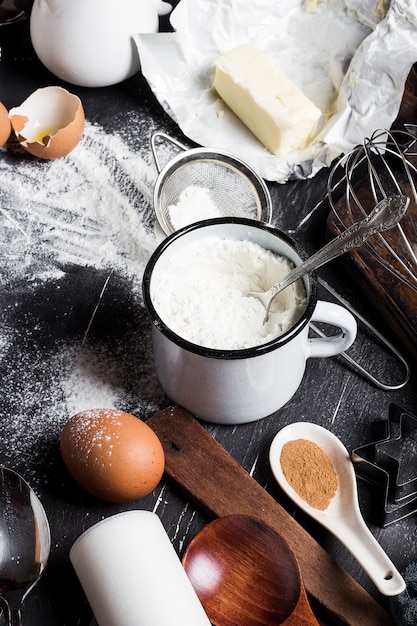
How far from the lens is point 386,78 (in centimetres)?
131

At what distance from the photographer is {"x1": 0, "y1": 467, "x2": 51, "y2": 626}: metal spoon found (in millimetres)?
858

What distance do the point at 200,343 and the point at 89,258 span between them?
304 millimetres

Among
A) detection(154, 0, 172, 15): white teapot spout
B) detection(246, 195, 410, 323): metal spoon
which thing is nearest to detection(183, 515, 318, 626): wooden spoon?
detection(246, 195, 410, 323): metal spoon

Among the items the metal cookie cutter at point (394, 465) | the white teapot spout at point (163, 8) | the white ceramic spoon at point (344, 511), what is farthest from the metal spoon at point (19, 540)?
the white teapot spout at point (163, 8)

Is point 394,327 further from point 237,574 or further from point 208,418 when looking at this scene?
point 237,574

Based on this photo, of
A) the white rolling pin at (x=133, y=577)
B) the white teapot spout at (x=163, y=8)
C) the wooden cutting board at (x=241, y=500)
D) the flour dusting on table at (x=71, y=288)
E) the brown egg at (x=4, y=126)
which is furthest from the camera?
the white teapot spout at (x=163, y=8)

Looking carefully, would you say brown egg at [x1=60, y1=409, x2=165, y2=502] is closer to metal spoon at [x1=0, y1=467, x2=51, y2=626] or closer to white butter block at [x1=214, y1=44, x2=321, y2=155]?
metal spoon at [x1=0, y1=467, x2=51, y2=626]

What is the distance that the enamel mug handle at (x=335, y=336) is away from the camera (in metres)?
0.95

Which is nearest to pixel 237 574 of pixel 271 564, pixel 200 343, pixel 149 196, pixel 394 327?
pixel 271 564

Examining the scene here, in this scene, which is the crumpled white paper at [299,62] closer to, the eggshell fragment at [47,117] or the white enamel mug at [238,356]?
the eggshell fragment at [47,117]

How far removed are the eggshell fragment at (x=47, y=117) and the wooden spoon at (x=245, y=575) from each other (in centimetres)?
65

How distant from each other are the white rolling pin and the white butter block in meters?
0.69

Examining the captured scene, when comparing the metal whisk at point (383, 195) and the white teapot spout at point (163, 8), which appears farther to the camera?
the white teapot spout at point (163, 8)

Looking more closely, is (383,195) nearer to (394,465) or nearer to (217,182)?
(217,182)
